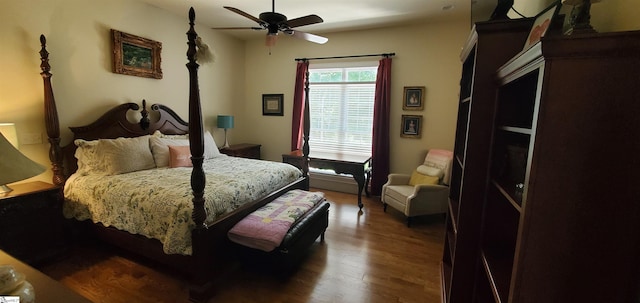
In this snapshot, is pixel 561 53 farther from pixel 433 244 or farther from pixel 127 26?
pixel 127 26

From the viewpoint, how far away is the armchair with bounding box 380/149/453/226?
3.28m

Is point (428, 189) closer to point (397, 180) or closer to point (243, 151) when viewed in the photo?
point (397, 180)

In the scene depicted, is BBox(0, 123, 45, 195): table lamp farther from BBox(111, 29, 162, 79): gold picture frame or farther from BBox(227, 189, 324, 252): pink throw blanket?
BBox(111, 29, 162, 79): gold picture frame

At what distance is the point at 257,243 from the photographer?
2.10 metres

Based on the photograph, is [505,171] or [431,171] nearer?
[505,171]

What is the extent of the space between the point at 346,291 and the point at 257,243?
0.81 m

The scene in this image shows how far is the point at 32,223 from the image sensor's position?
2285 millimetres

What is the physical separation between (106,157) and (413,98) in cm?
397

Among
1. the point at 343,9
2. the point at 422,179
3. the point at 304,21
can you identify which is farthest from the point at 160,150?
the point at 422,179

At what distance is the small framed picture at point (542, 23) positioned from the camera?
0.98 m

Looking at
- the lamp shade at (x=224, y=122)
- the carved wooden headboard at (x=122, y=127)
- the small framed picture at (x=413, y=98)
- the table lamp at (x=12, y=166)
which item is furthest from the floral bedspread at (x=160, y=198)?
the small framed picture at (x=413, y=98)

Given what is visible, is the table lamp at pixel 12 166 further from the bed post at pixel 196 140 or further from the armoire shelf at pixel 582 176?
the armoire shelf at pixel 582 176

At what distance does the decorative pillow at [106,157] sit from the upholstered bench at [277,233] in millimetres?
1517

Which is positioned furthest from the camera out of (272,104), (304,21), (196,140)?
(272,104)
